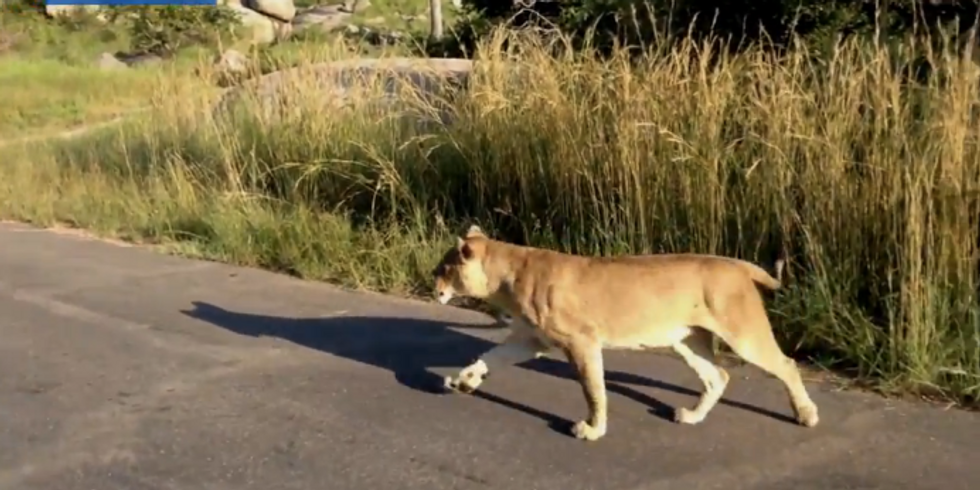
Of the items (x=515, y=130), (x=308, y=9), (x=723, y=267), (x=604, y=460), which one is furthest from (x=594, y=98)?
(x=308, y=9)

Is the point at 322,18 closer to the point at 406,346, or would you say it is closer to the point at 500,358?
the point at 406,346

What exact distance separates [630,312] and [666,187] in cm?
267

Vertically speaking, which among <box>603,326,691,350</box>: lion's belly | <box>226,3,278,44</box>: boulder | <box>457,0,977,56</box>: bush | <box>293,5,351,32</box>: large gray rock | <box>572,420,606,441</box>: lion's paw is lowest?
<box>293,5,351,32</box>: large gray rock

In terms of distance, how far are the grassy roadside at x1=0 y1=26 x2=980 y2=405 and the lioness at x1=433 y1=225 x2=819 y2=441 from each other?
0.96 m

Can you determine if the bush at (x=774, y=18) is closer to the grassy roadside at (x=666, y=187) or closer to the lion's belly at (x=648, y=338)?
the grassy roadside at (x=666, y=187)

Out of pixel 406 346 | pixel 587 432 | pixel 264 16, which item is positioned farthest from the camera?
pixel 264 16

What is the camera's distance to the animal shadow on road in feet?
21.3

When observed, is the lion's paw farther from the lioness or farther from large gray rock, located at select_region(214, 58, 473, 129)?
large gray rock, located at select_region(214, 58, 473, 129)

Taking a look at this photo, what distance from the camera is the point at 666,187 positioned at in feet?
27.8

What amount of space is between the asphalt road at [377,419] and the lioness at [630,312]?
220 millimetres

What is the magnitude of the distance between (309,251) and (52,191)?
5.43 metres

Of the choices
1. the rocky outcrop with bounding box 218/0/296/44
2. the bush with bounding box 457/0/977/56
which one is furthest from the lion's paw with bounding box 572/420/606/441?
the rocky outcrop with bounding box 218/0/296/44

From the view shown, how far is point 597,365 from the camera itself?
19.2 ft

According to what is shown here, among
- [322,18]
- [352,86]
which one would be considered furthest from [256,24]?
[352,86]
